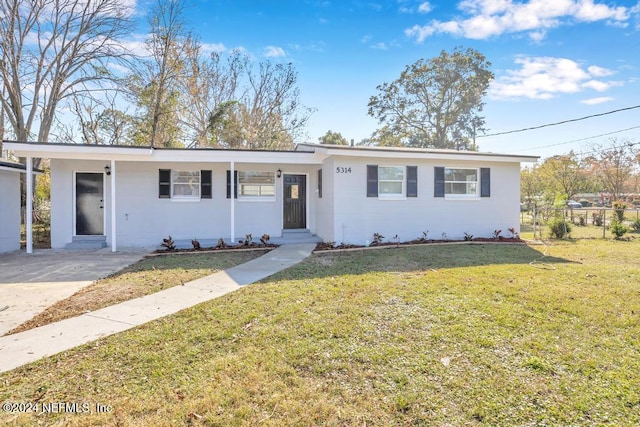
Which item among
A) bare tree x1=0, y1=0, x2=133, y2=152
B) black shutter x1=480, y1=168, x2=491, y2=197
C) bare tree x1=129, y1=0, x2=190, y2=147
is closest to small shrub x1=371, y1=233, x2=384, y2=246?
black shutter x1=480, y1=168, x2=491, y2=197

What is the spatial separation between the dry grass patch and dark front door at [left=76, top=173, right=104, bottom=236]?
11.7 feet

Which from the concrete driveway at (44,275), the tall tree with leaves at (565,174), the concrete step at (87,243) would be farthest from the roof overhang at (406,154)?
the tall tree with leaves at (565,174)

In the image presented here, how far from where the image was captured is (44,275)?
674 centimetres

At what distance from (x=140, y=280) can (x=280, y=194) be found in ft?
19.7

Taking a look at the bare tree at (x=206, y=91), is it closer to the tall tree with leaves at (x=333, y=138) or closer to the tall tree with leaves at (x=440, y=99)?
the tall tree with leaves at (x=333, y=138)

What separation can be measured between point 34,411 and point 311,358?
219 centimetres

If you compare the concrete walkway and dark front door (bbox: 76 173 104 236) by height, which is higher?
dark front door (bbox: 76 173 104 236)

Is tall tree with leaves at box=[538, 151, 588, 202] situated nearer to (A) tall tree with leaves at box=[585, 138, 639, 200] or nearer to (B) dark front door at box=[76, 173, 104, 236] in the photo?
(A) tall tree with leaves at box=[585, 138, 639, 200]

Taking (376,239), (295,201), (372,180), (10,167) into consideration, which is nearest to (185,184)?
(295,201)

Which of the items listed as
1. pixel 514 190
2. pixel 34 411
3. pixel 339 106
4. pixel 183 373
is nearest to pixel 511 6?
pixel 514 190

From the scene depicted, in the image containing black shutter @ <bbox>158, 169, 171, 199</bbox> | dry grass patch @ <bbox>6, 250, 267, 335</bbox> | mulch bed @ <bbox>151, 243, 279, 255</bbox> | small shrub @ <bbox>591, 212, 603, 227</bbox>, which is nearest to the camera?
dry grass patch @ <bbox>6, 250, 267, 335</bbox>

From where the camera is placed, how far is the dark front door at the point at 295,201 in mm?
11719

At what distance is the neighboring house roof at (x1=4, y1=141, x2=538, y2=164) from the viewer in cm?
880

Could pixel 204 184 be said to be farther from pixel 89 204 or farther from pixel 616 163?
pixel 616 163
